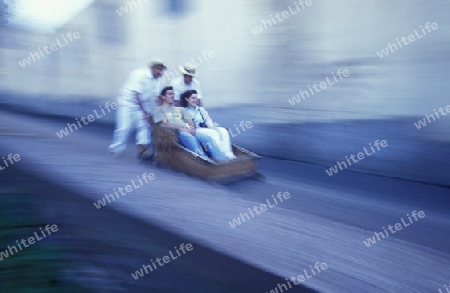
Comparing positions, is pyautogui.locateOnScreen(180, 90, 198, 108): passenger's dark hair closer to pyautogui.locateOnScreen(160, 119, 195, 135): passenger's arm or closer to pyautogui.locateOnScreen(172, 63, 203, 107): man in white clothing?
pyautogui.locateOnScreen(172, 63, 203, 107): man in white clothing

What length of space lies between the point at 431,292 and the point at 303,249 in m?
1.04

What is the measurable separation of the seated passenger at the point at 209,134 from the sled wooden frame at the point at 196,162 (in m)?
0.16

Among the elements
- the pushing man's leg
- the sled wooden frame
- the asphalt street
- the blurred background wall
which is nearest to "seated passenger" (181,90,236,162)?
the sled wooden frame

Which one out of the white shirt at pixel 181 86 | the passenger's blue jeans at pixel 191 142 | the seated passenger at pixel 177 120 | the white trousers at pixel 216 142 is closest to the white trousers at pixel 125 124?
the white shirt at pixel 181 86

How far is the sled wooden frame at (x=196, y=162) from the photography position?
18.1 feet

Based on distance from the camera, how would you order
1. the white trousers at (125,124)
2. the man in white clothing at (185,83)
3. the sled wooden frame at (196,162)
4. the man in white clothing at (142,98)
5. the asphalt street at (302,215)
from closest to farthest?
the asphalt street at (302,215) < the sled wooden frame at (196,162) < the man in white clothing at (185,83) < the man in white clothing at (142,98) < the white trousers at (125,124)

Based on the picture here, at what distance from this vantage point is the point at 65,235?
2.77m

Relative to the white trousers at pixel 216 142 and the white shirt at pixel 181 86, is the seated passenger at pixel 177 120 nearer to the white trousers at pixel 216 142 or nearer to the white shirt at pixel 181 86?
the white trousers at pixel 216 142

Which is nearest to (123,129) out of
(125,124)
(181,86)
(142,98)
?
(125,124)

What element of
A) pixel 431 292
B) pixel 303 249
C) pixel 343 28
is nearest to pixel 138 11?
pixel 343 28

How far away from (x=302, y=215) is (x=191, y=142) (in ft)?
6.26

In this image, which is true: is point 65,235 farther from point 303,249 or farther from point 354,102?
point 354,102

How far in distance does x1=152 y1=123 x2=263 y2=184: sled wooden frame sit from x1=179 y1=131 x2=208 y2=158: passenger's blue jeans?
0.09m

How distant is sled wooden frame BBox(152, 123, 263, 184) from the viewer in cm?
550
